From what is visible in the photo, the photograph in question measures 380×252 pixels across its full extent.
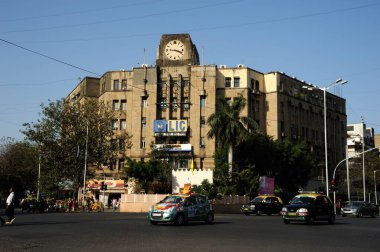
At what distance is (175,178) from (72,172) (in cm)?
1275

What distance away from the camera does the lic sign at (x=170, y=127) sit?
7006cm

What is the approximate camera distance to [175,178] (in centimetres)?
5112

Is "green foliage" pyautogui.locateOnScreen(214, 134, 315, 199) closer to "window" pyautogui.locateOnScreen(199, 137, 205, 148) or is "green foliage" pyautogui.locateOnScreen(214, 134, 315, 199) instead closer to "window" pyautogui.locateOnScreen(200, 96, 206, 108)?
"window" pyautogui.locateOnScreen(199, 137, 205, 148)

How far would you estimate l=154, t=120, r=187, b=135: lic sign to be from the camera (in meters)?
70.1

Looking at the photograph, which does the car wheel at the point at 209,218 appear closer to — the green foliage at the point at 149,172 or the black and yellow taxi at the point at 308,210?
the black and yellow taxi at the point at 308,210

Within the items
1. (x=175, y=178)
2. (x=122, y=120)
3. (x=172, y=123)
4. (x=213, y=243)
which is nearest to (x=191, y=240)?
(x=213, y=243)

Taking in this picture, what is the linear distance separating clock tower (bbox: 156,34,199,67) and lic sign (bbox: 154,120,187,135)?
9399mm

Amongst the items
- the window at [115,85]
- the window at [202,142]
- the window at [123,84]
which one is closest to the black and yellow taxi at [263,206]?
the window at [202,142]

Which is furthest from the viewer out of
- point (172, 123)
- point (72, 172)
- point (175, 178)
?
point (172, 123)

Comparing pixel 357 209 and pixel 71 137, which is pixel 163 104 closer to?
pixel 71 137

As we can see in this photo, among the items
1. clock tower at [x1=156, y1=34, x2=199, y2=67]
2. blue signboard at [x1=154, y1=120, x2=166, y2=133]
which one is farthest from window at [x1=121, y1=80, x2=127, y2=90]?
blue signboard at [x1=154, y1=120, x2=166, y2=133]

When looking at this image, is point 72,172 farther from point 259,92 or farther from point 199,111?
point 259,92

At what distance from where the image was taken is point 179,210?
897 inches

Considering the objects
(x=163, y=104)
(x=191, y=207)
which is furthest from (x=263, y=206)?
(x=163, y=104)
